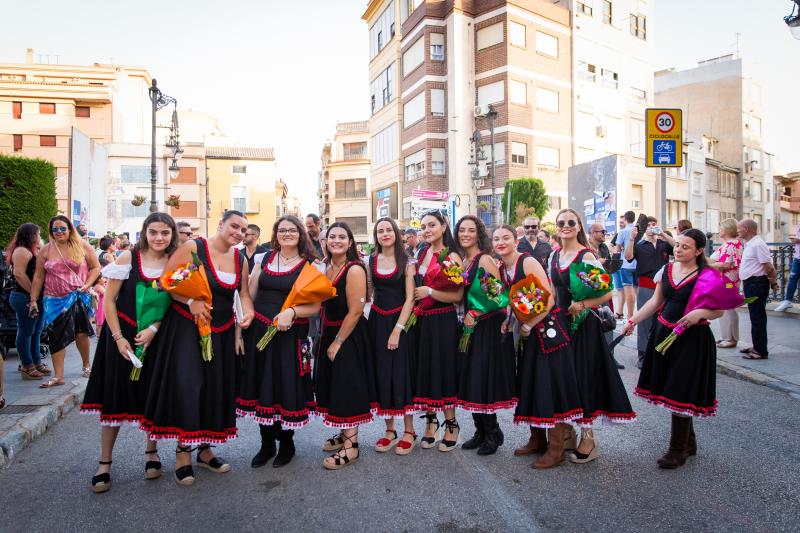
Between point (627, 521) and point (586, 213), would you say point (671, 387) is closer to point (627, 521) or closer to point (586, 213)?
point (627, 521)

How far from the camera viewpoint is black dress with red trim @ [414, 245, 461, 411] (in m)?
4.94

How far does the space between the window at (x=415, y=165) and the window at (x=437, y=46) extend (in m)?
6.02

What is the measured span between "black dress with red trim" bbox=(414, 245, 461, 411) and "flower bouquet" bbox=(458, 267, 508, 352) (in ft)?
1.03

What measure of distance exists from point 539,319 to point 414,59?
119 feet

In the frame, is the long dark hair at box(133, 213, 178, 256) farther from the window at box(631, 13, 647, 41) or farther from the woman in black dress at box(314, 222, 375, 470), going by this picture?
the window at box(631, 13, 647, 41)

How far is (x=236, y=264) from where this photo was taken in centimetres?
463

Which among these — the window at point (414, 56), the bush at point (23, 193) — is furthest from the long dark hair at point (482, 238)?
the window at point (414, 56)

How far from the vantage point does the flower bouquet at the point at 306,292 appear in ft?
14.5

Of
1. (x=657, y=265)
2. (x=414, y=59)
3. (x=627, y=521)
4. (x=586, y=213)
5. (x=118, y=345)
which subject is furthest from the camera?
(x=414, y=59)

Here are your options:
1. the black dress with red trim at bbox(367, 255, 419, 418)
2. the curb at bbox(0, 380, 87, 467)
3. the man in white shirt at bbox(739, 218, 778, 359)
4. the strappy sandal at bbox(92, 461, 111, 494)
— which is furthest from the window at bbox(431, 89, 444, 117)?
the strappy sandal at bbox(92, 461, 111, 494)

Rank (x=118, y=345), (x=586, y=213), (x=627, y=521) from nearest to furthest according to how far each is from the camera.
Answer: (x=627, y=521) < (x=118, y=345) < (x=586, y=213)

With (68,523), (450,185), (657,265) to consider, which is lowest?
(68,523)

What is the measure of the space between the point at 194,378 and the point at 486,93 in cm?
3409

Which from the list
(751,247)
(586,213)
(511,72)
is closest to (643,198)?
(511,72)
